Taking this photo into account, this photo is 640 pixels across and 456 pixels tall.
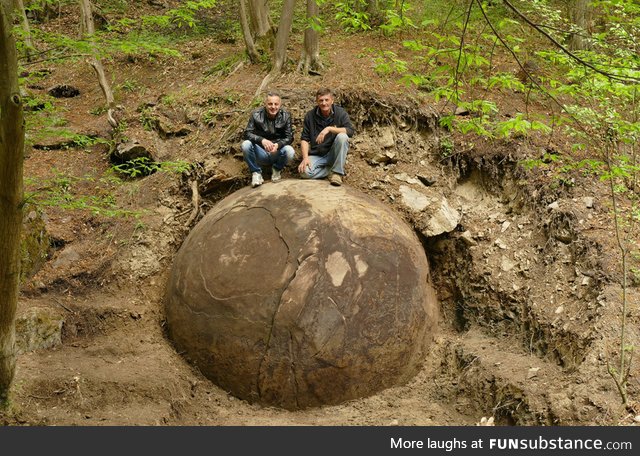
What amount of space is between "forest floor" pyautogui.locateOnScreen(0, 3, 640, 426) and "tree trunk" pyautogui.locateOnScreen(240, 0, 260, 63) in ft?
1.01

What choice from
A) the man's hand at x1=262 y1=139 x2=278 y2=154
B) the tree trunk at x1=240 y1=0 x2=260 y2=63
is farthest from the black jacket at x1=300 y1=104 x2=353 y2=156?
the tree trunk at x1=240 y1=0 x2=260 y2=63

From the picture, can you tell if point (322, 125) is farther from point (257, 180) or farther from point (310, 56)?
point (310, 56)

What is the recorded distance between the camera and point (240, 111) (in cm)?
766

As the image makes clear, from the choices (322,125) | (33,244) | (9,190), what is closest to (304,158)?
(322,125)

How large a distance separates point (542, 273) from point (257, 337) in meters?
3.15

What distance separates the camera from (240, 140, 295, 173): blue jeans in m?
6.36

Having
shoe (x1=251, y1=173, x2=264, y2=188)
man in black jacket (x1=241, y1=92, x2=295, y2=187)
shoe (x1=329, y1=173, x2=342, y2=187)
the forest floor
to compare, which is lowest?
the forest floor

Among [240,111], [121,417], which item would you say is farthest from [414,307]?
[240,111]

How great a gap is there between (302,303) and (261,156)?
2147 mm

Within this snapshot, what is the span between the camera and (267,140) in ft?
20.7

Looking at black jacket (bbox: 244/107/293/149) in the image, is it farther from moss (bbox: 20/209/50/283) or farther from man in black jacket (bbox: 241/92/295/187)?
moss (bbox: 20/209/50/283)
